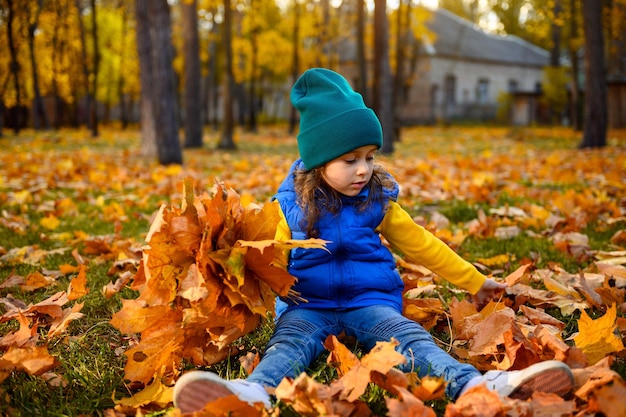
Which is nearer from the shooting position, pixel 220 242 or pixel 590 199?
pixel 220 242

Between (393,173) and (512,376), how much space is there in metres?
1.13

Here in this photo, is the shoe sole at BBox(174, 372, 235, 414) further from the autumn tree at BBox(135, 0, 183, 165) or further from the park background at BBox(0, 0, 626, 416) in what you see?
the autumn tree at BBox(135, 0, 183, 165)

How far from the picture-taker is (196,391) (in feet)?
4.97

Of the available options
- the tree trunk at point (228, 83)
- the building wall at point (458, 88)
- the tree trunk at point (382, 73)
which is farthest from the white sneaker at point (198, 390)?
the building wall at point (458, 88)

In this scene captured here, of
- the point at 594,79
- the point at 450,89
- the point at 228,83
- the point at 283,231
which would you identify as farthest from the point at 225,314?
the point at 450,89

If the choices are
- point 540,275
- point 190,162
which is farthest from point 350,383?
point 190,162

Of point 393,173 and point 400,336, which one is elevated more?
point 393,173

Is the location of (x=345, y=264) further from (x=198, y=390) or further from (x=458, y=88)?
Answer: (x=458, y=88)

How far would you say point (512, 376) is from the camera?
1599 mm

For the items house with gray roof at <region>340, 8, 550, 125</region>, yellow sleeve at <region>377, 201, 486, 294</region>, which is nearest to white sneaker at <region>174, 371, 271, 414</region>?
yellow sleeve at <region>377, 201, 486, 294</region>

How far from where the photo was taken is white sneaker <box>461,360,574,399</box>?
154 cm

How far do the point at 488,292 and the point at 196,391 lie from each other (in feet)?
4.61

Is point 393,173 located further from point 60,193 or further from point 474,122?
point 474,122

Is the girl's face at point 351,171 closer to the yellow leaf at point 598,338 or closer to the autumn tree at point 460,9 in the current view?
the yellow leaf at point 598,338
